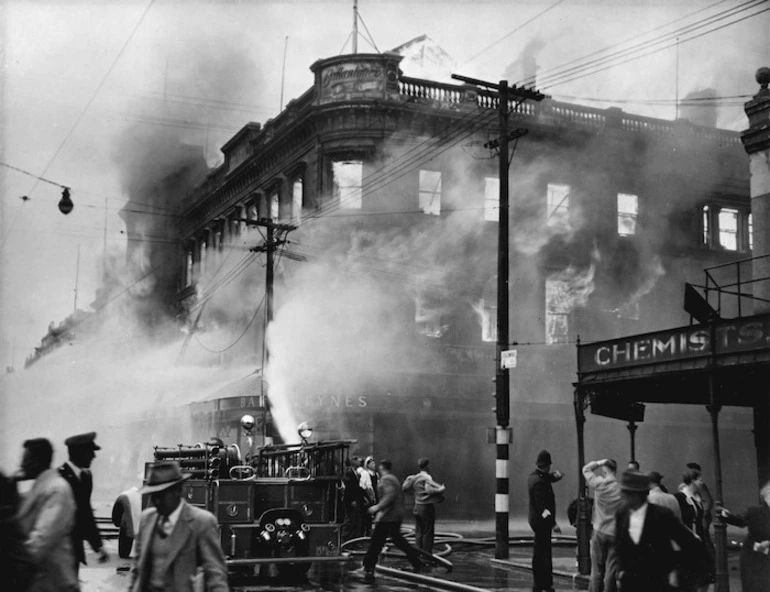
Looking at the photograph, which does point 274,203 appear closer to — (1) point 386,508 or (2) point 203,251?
(2) point 203,251

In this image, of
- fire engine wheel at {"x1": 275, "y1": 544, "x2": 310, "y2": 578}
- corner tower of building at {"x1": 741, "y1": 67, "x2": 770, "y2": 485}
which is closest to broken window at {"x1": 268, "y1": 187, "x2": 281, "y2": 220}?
corner tower of building at {"x1": 741, "y1": 67, "x2": 770, "y2": 485}

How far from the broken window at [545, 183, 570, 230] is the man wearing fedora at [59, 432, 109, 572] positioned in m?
27.3

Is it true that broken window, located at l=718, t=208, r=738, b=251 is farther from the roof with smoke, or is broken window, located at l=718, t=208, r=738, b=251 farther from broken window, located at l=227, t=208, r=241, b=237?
broken window, located at l=227, t=208, r=241, b=237

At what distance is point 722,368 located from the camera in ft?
44.3

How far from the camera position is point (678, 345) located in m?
14.2

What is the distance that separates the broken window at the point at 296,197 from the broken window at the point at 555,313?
8.76 m

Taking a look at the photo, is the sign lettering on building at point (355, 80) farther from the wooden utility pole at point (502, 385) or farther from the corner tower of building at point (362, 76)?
the wooden utility pole at point (502, 385)

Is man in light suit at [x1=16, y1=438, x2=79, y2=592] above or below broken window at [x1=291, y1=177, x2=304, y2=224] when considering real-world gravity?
below

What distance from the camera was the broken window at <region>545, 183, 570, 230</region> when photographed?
34.2 metres

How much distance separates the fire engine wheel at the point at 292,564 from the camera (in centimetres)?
1390

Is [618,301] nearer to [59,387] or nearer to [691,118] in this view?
[691,118]

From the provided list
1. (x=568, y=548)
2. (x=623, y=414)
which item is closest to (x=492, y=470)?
(x=568, y=548)

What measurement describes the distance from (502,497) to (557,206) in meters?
18.7

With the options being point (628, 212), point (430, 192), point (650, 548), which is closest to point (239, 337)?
point (430, 192)
